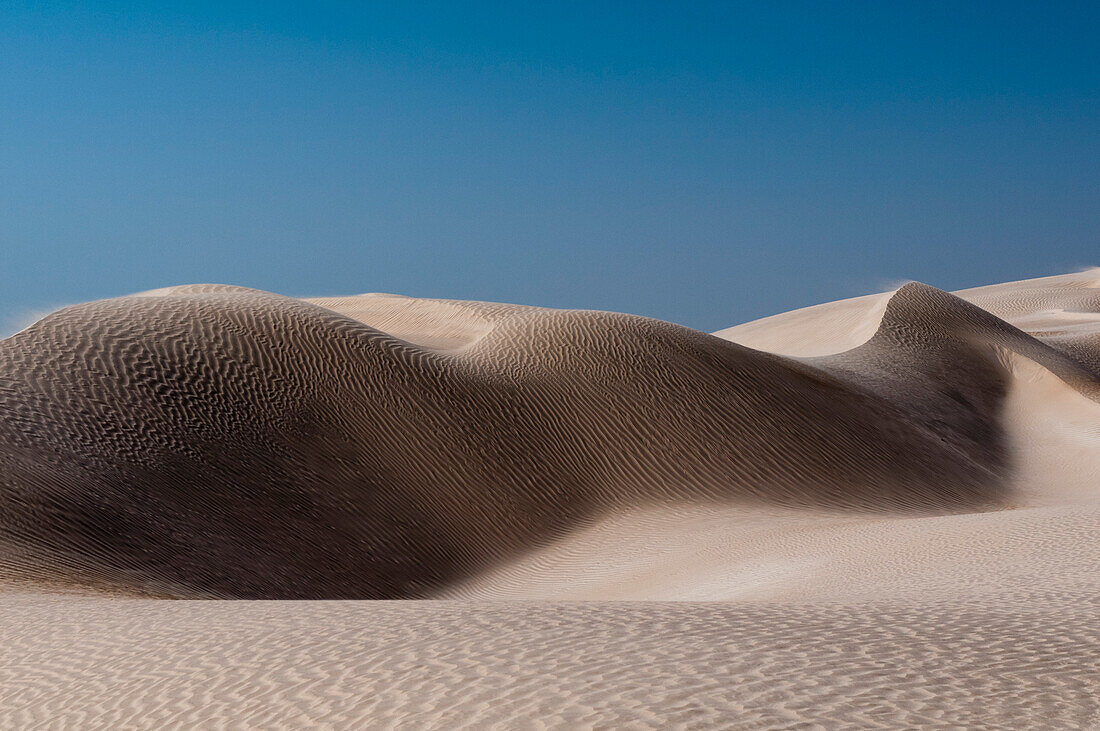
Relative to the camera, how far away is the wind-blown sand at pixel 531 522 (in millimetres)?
2932

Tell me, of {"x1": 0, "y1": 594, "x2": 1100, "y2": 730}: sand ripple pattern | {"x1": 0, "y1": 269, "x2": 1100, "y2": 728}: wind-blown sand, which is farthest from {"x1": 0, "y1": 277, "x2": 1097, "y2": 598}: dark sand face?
{"x1": 0, "y1": 594, "x2": 1100, "y2": 730}: sand ripple pattern

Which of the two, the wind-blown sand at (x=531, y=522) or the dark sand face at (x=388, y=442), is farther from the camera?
the dark sand face at (x=388, y=442)

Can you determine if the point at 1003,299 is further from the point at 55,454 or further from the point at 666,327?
the point at 55,454

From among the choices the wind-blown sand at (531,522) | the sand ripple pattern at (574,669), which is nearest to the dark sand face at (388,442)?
the wind-blown sand at (531,522)

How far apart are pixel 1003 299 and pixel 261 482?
3529 centimetres

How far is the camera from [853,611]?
385 centimetres

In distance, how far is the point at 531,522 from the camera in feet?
40.7

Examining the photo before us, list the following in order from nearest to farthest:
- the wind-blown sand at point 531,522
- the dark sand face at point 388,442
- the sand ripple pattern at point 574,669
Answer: the sand ripple pattern at point 574,669 → the wind-blown sand at point 531,522 → the dark sand face at point 388,442

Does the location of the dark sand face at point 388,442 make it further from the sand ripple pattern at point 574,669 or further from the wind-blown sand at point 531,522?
the sand ripple pattern at point 574,669

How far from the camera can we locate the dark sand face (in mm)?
8969

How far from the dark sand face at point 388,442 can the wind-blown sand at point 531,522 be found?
47 millimetres

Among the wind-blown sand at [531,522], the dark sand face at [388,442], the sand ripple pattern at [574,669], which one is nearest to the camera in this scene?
the sand ripple pattern at [574,669]

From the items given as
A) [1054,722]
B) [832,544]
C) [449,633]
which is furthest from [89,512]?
[1054,722]

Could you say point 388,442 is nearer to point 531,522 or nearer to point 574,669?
point 531,522
